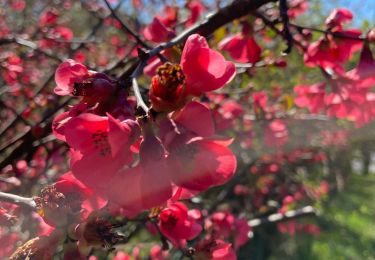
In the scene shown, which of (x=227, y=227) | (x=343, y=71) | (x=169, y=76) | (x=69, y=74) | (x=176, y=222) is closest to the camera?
(x=169, y=76)

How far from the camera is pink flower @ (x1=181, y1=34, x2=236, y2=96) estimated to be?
1.92 feet

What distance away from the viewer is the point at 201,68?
586 mm

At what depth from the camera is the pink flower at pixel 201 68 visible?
585 millimetres

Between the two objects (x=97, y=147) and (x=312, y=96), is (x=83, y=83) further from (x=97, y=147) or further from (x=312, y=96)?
(x=312, y=96)

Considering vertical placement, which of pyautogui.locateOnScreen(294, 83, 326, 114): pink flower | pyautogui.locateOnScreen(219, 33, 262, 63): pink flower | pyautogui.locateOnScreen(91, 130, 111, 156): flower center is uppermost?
pyautogui.locateOnScreen(91, 130, 111, 156): flower center

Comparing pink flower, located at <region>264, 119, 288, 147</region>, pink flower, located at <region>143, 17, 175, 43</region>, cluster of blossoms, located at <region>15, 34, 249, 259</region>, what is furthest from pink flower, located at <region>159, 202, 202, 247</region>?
pink flower, located at <region>264, 119, 288, 147</region>

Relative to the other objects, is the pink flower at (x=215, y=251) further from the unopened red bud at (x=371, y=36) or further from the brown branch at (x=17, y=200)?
the unopened red bud at (x=371, y=36)

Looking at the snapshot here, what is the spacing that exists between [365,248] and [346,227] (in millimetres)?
409

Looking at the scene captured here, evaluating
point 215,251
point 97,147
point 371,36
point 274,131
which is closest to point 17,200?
point 97,147

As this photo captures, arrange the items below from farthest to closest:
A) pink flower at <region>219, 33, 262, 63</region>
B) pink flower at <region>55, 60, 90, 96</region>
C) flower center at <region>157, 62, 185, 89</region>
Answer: pink flower at <region>219, 33, 262, 63</region>, pink flower at <region>55, 60, 90, 96</region>, flower center at <region>157, 62, 185, 89</region>

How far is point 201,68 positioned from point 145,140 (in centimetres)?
12

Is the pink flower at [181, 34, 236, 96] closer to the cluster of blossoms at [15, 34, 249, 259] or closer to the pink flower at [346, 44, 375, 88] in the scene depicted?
the cluster of blossoms at [15, 34, 249, 259]

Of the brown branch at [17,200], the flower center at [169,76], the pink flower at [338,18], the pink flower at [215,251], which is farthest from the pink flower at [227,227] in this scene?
the flower center at [169,76]

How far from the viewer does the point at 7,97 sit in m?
3.00
